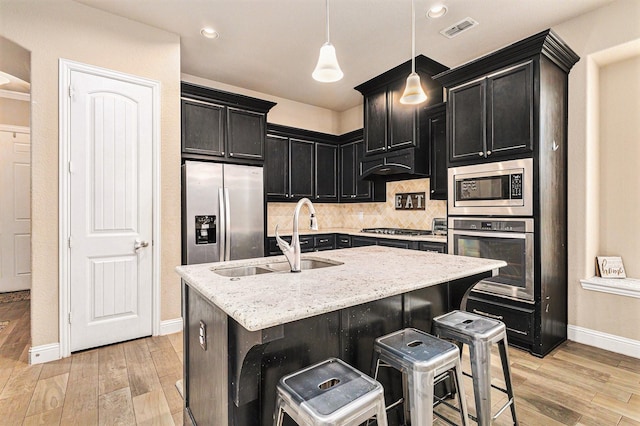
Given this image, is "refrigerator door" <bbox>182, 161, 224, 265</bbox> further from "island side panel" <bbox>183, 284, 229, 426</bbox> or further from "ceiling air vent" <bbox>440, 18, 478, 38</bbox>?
"ceiling air vent" <bbox>440, 18, 478, 38</bbox>

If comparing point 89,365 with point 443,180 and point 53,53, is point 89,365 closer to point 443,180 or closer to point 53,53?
point 53,53

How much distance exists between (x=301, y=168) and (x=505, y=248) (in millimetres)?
3086

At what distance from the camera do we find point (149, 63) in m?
3.07

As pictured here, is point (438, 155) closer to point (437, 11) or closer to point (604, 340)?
point (437, 11)

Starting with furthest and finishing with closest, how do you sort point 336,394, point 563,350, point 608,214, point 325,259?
1. point 608,214
2. point 563,350
3. point 325,259
4. point 336,394

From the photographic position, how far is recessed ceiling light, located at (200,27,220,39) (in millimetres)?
3127

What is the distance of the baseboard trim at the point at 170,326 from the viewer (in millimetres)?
3078

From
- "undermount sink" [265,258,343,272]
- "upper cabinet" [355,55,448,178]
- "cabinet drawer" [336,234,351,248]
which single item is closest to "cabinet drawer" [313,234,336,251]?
"cabinet drawer" [336,234,351,248]

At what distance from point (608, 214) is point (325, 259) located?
286 cm

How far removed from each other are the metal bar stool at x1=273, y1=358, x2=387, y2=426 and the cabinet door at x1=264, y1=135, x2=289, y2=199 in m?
3.63

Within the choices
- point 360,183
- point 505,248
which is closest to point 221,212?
point 360,183

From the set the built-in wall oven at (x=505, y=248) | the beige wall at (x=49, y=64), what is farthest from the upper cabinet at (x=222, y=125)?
the built-in wall oven at (x=505, y=248)

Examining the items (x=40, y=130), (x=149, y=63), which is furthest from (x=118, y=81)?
(x=40, y=130)

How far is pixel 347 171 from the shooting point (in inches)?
206
